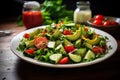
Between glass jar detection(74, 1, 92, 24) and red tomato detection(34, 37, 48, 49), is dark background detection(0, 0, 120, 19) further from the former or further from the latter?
red tomato detection(34, 37, 48, 49)

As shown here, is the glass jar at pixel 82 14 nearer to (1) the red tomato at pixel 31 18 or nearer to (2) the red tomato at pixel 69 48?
(1) the red tomato at pixel 31 18

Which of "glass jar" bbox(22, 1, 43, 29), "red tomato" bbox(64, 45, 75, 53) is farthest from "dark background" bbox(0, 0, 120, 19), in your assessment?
"red tomato" bbox(64, 45, 75, 53)

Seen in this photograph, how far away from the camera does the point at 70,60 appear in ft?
3.24

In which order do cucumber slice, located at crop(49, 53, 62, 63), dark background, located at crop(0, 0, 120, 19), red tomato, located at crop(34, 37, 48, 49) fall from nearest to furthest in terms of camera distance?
cucumber slice, located at crop(49, 53, 62, 63) → red tomato, located at crop(34, 37, 48, 49) → dark background, located at crop(0, 0, 120, 19)

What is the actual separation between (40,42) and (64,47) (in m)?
0.12

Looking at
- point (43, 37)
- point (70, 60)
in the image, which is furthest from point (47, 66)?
point (43, 37)

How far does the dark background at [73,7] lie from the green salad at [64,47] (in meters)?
1.05

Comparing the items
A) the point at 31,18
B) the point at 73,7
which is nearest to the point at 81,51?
the point at 31,18

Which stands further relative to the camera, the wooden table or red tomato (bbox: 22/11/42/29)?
red tomato (bbox: 22/11/42/29)

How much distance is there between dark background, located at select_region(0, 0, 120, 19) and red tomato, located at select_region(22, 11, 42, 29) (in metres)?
0.64

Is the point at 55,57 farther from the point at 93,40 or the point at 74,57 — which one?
the point at 93,40

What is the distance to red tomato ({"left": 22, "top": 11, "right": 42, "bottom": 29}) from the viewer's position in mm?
1596

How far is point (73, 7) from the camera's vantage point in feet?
7.98

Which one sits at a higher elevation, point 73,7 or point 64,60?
point 64,60
